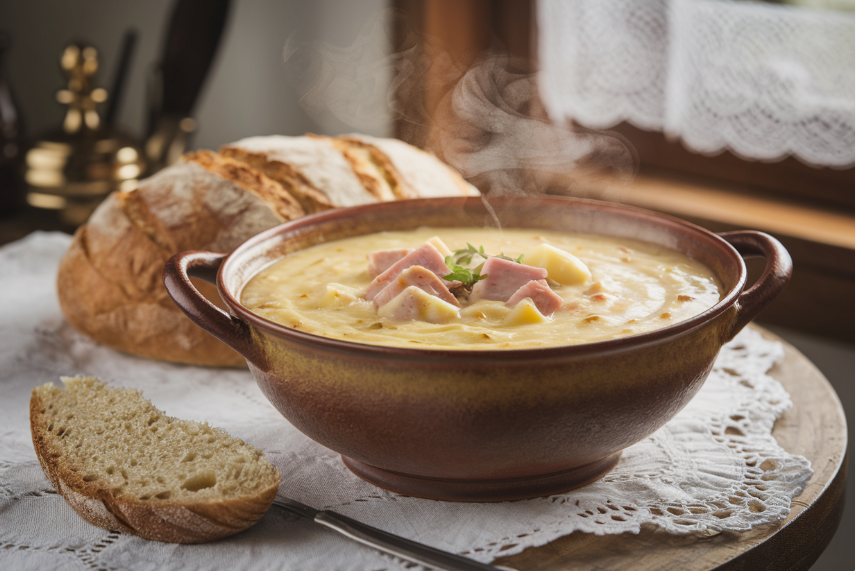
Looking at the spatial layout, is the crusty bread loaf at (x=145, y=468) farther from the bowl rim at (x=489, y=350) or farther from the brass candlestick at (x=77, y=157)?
the brass candlestick at (x=77, y=157)

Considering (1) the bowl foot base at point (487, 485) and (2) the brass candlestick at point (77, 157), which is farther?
(2) the brass candlestick at point (77, 157)

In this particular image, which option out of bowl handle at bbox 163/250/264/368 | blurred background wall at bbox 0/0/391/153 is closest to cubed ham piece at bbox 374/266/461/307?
bowl handle at bbox 163/250/264/368

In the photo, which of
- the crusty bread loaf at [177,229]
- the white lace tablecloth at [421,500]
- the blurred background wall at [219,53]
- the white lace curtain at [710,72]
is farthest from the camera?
the blurred background wall at [219,53]

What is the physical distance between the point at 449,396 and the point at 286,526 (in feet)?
1.22

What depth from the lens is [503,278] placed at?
5.07 ft

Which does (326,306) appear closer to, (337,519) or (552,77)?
(337,519)

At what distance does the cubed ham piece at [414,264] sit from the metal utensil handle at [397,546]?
441mm

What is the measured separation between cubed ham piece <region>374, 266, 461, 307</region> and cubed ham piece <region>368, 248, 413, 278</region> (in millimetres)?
147

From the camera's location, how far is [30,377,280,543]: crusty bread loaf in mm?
→ 1283

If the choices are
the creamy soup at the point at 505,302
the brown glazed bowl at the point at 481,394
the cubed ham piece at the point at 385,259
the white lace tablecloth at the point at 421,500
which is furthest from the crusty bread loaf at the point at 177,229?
the brown glazed bowl at the point at 481,394

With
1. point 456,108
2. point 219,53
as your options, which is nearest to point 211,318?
point 456,108

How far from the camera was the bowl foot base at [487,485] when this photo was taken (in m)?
1.36

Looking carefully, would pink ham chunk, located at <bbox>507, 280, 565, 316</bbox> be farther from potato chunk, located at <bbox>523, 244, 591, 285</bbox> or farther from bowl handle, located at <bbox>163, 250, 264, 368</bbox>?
bowl handle, located at <bbox>163, 250, 264, 368</bbox>

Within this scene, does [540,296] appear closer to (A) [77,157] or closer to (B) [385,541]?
Result: (B) [385,541]
